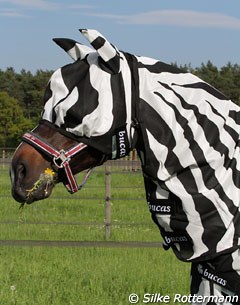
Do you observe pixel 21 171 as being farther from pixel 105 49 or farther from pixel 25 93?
pixel 25 93

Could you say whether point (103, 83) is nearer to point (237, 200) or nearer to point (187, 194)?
point (187, 194)

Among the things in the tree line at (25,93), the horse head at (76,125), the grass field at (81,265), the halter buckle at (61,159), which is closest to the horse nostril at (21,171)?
the horse head at (76,125)

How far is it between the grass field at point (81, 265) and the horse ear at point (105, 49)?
3161 millimetres

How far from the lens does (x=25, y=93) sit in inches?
2313

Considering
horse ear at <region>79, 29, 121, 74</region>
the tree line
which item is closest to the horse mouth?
horse ear at <region>79, 29, 121, 74</region>

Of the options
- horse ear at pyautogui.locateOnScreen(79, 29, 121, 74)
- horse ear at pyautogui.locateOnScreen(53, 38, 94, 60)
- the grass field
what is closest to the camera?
horse ear at pyautogui.locateOnScreen(79, 29, 121, 74)

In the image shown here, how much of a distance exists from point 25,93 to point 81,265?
2089 inches

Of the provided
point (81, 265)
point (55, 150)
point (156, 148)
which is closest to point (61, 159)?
point (55, 150)

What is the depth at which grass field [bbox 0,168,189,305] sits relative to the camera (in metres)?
5.35

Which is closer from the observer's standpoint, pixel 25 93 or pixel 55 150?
pixel 55 150

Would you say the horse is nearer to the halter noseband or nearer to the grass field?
the halter noseband

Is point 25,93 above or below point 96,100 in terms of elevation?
below

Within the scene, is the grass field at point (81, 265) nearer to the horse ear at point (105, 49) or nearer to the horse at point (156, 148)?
the horse at point (156, 148)

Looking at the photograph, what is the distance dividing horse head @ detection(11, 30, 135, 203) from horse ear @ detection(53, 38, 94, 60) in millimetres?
82
